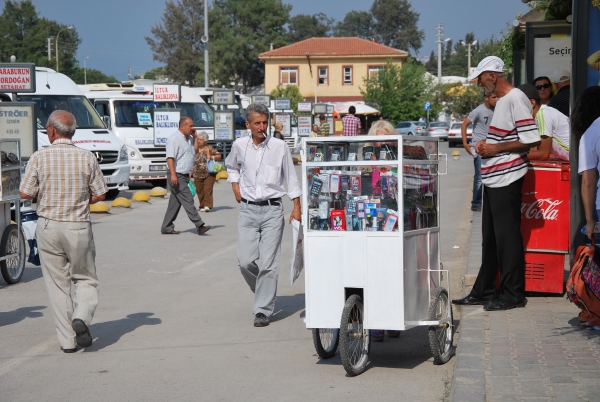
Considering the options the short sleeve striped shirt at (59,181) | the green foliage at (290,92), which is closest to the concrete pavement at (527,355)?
the short sleeve striped shirt at (59,181)

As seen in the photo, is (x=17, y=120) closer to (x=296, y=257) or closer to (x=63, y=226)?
(x=63, y=226)

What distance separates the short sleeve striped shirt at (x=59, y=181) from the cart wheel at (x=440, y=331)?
111 inches

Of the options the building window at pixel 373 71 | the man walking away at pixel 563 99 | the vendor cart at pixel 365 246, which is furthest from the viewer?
the building window at pixel 373 71

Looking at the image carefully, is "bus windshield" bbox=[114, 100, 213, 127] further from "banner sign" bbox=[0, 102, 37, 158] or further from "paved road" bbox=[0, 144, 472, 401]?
"paved road" bbox=[0, 144, 472, 401]

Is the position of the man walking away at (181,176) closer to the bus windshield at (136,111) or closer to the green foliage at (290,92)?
the bus windshield at (136,111)

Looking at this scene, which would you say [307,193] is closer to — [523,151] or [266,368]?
[266,368]

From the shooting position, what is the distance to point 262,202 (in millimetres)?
7969

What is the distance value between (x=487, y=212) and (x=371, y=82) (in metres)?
72.8

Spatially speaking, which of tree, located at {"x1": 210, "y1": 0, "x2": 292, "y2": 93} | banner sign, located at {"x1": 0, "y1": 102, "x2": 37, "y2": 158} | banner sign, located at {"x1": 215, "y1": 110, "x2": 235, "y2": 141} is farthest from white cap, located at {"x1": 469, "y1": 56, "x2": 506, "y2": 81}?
tree, located at {"x1": 210, "y1": 0, "x2": 292, "y2": 93}

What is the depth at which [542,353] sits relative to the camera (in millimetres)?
6078

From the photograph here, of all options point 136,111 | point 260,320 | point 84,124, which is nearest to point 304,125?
point 136,111

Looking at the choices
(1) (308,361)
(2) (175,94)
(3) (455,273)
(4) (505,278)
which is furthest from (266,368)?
(2) (175,94)

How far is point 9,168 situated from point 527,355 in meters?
6.38

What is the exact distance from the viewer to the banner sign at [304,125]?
4031 centimetres
